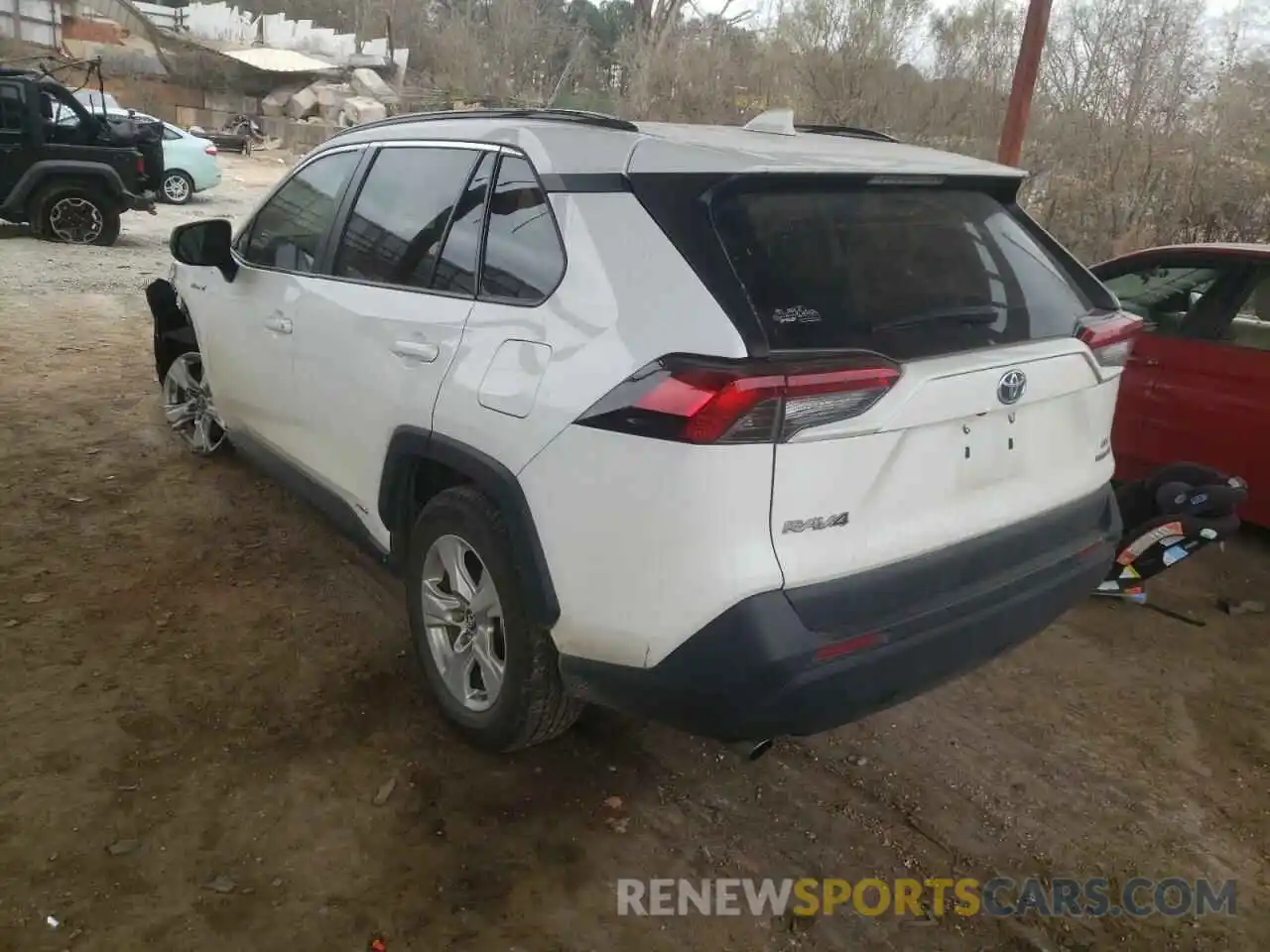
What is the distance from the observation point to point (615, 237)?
231cm

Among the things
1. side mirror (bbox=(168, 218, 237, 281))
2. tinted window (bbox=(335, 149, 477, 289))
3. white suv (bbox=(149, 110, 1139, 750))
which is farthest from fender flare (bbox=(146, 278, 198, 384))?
white suv (bbox=(149, 110, 1139, 750))

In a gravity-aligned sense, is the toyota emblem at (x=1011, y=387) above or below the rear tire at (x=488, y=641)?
above

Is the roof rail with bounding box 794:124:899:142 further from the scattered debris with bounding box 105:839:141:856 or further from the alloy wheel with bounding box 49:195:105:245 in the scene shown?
the alloy wheel with bounding box 49:195:105:245

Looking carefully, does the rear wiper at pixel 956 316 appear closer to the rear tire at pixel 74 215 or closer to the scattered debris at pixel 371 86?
the rear tire at pixel 74 215

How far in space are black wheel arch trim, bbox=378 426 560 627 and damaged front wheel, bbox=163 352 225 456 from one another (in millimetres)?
2510

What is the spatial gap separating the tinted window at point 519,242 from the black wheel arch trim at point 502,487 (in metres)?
0.43

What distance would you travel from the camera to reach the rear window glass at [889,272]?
7.34 feet

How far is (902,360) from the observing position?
225 cm

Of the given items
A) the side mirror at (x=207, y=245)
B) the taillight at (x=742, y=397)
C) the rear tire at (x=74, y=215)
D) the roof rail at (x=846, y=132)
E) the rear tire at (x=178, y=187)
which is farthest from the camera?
the rear tire at (x=178, y=187)

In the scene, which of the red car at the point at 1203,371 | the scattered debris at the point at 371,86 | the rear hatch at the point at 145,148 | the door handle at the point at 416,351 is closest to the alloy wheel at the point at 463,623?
the door handle at the point at 416,351

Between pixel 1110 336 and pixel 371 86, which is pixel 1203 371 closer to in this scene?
pixel 1110 336

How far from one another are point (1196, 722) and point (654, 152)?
2675 millimetres

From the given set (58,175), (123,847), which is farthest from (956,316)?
(58,175)

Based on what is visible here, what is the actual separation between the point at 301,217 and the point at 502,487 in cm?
191
